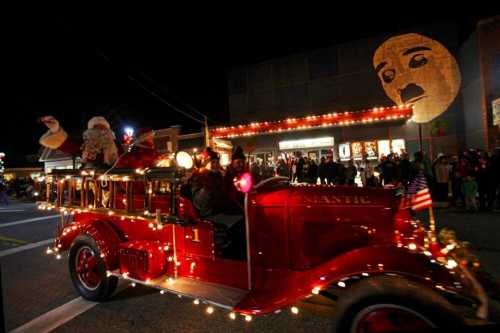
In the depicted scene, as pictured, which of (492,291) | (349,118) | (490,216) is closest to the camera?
(492,291)

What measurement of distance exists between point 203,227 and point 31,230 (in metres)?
7.88

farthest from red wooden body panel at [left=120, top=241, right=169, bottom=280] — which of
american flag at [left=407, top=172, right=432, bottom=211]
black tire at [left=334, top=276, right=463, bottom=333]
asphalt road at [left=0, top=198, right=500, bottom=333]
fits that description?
american flag at [left=407, top=172, right=432, bottom=211]

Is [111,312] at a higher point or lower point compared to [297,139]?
lower

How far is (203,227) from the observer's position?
3.30 metres

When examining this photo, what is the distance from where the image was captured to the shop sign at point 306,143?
1505cm

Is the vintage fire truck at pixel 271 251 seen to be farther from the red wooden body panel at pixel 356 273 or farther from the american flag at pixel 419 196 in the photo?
the american flag at pixel 419 196

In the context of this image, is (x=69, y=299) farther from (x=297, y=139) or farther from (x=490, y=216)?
(x=297, y=139)

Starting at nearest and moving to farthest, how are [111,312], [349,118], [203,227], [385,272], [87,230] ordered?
[385,272]
[203,227]
[111,312]
[87,230]
[349,118]

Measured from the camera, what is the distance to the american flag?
2.84m

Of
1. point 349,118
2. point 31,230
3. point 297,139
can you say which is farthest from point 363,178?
point 31,230

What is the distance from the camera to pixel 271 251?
2922 mm

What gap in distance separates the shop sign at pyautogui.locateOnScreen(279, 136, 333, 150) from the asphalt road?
943 centimetres

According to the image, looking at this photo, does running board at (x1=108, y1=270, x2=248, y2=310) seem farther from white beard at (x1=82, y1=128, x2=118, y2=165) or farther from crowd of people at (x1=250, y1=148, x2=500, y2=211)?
crowd of people at (x1=250, y1=148, x2=500, y2=211)

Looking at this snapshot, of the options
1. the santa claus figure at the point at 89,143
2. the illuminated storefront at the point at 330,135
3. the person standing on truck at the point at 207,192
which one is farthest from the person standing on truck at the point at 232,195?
the illuminated storefront at the point at 330,135
